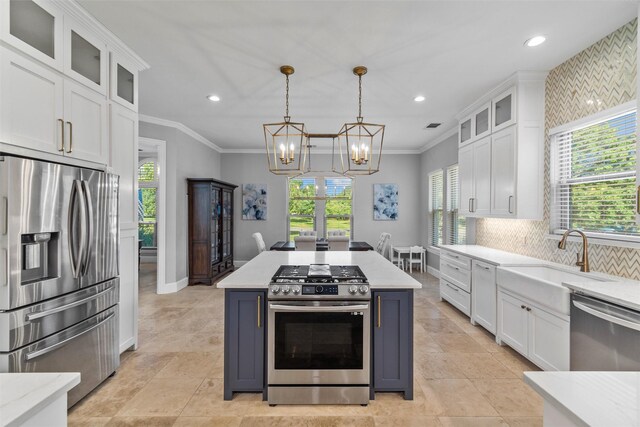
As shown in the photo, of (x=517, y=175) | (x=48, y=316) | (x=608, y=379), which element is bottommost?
(x=48, y=316)

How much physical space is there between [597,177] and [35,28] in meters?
4.41

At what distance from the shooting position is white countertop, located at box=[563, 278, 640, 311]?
5.82ft

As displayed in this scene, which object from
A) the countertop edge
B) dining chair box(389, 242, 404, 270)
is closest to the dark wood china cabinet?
dining chair box(389, 242, 404, 270)

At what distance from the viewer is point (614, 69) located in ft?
8.30

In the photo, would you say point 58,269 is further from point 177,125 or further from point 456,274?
point 456,274

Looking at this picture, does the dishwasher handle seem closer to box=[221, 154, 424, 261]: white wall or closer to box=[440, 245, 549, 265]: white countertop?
box=[440, 245, 549, 265]: white countertop

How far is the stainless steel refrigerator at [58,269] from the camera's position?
172cm

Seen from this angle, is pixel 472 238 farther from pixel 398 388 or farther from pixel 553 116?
pixel 398 388

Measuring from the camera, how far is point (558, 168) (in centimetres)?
315

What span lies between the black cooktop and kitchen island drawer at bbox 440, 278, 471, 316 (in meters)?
2.01

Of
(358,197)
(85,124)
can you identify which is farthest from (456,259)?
(85,124)

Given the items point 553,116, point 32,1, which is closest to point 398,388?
point 553,116

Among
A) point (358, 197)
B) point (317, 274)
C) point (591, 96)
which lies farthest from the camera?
point (358, 197)

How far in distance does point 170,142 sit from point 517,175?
4995 millimetres
